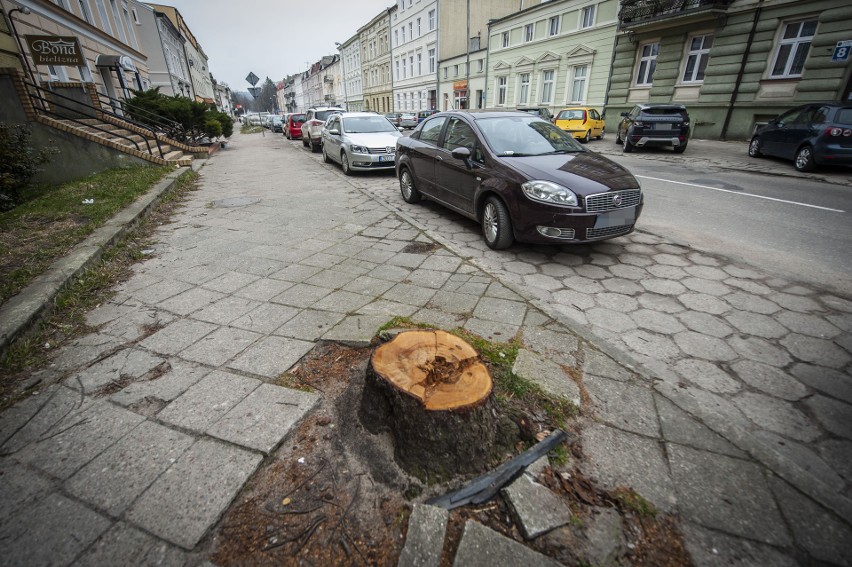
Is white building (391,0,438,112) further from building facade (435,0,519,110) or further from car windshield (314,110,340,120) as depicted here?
car windshield (314,110,340,120)

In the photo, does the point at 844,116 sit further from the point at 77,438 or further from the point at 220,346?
the point at 77,438

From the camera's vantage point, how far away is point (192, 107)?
48.7 ft

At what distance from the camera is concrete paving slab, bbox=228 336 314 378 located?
8.10 feet

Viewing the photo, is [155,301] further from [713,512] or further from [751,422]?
[751,422]

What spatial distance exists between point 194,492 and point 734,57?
68.6ft

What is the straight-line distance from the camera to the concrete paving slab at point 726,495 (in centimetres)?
153

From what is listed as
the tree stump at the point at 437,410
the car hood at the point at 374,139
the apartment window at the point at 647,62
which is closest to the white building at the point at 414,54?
the apartment window at the point at 647,62

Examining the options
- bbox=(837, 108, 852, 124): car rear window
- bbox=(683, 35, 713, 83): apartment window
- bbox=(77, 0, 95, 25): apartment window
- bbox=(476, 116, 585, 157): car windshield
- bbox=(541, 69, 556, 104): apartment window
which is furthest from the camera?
bbox=(541, 69, 556, 104): apartment window

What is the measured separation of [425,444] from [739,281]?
148 inches

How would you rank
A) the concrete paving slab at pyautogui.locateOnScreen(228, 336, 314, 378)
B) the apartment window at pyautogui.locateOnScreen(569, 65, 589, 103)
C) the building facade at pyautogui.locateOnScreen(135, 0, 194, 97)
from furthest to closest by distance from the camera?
the building facade at pyautogui.locateOnScreen(135, 0, 194, 97), the apartment window at pyautogui.locateOnScreen(569, 65, 589, 103), the concrete paving slab at pyautogui.locateOnScreen(228, 336, 314, 378)

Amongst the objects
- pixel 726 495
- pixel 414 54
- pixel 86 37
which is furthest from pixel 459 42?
pixel 726 495

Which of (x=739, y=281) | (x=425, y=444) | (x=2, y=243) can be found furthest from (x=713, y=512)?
(x=2, y=243)

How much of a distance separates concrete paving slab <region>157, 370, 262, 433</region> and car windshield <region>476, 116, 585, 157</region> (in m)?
3.74

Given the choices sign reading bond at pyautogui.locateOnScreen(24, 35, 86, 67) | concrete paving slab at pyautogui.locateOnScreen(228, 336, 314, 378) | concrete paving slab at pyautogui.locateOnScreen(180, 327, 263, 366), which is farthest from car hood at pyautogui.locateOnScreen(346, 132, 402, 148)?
concrete paving slab at pyautogui.locateOnScreen(228, 336, 314, 378)
